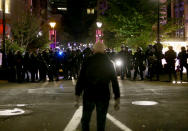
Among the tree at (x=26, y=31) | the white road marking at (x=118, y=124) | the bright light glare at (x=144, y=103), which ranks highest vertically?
the tree at (x=26, y=31)

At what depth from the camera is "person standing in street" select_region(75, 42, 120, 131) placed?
531 centimetres

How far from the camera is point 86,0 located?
12219cm

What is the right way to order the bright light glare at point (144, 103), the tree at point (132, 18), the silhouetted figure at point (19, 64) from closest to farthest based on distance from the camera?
the bright light glare at point (144, 103), the silhouetted figure at point (19, 64), the tree at point (132, 18)

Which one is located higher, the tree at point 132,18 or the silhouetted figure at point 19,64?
the tree at point 132,18

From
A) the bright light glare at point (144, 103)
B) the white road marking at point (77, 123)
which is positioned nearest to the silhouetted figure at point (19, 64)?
the bright light glare at point (144, 103)

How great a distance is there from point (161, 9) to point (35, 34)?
1459 cm

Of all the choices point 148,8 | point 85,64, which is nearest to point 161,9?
point 148,8

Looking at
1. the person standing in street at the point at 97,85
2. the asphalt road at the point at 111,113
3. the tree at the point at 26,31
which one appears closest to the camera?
the person standing in street at the point at 97,85

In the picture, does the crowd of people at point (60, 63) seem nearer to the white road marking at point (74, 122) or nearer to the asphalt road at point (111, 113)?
the asphalt road at point (111, 113)

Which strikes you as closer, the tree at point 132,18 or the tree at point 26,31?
the tree at point 132,18

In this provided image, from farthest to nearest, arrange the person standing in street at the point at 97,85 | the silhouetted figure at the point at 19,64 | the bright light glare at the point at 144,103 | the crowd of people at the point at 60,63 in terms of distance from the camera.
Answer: the crowd of people at the point at 60,63
the silhouetted figure at the point at 19,64
the bright light glare at the point at 144,103
the person standing in street at the point at 97,85

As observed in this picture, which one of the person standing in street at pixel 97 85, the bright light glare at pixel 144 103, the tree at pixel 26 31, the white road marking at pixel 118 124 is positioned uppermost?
the tree at pixel 26 31

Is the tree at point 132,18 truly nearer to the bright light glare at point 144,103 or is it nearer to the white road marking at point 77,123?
the bright light glare at point 144,103

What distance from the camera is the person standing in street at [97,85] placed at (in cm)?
531
